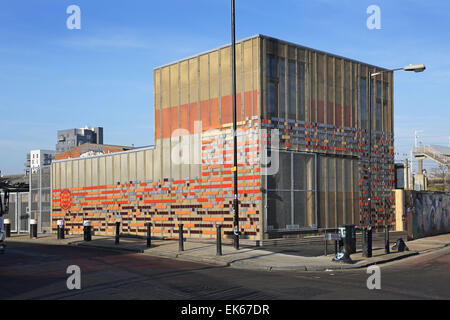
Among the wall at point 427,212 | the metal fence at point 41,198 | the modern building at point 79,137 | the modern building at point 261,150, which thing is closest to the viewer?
the modern building at point 261,150

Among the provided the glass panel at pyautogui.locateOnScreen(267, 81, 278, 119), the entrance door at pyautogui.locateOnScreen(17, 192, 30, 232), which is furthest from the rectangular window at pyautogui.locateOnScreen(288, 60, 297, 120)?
the entrance door at pyautogui.locateOnScreen(17, 192, 30, 232)

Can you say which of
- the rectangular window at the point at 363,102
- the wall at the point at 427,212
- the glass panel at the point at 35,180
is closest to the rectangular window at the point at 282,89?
the rectangular window at the point at 363,102

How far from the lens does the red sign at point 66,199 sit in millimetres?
33750

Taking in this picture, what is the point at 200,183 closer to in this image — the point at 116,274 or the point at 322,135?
the point at 322,135

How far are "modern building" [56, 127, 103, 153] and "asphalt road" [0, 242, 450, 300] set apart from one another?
160 metres

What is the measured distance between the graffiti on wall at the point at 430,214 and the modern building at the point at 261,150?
3.29 m

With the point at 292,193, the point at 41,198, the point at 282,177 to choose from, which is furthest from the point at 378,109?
the point at 41,198

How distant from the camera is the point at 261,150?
23609mm

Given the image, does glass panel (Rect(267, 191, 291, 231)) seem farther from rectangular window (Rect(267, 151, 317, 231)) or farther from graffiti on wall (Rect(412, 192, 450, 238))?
graffiti on wall (Rect(412, 192, 450, 238))

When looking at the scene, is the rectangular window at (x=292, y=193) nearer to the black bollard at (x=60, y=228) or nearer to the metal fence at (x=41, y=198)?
the black bollard at (x=60, y=228)

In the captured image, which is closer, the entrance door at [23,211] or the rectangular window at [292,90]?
the rectangular window at [292,90]

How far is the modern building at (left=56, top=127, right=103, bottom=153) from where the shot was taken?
176 meters

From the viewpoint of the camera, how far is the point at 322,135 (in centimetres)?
2664

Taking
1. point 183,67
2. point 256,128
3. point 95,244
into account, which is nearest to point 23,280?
point 95,244
